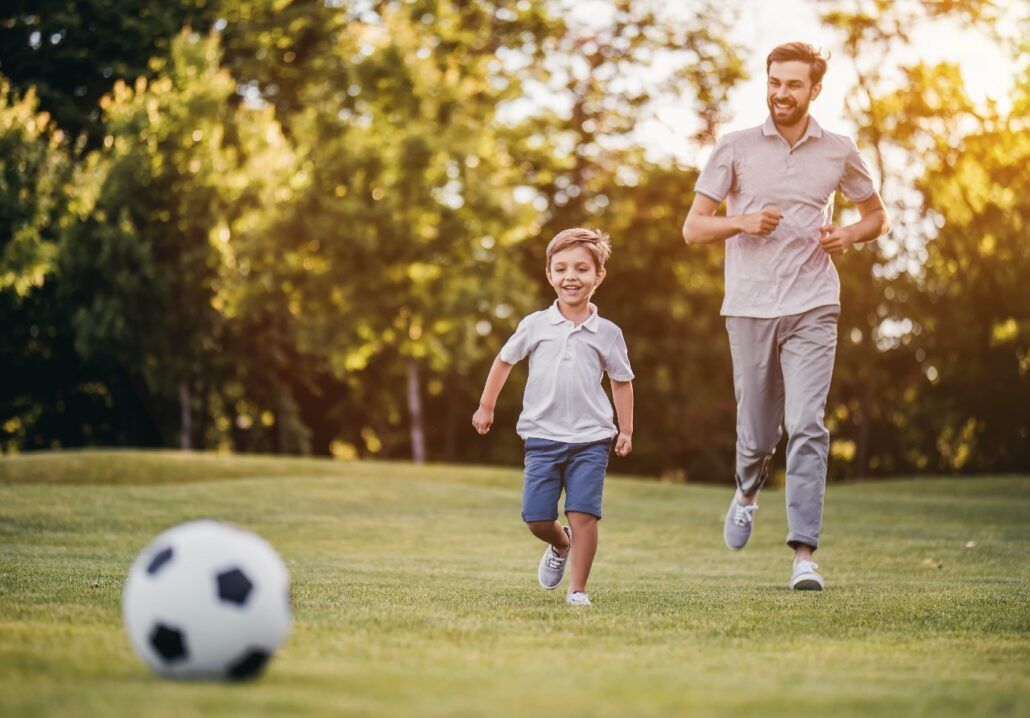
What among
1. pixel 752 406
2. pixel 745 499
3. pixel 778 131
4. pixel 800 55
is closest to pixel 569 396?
pixel 752 406

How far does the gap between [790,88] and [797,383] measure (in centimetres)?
159

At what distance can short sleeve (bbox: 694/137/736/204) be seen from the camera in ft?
24.1

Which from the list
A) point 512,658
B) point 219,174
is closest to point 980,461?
point 219,174

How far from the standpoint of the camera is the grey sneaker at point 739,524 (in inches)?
307

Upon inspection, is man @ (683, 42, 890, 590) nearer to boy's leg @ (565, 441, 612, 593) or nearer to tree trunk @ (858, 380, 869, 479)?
boy's leg @ (565, 441, 612, 593)

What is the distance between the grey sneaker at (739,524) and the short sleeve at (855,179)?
1885 mm

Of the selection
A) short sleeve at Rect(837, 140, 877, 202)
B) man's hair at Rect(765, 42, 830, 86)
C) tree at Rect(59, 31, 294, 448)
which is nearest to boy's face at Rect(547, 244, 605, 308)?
man's hair at Rect(765, 42, 830, 86)

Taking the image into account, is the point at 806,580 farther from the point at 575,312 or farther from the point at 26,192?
the point at 26,192

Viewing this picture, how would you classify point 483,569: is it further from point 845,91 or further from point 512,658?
point 845,91

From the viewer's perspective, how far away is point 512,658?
4348 millimetres

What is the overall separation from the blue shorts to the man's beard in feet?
6.99

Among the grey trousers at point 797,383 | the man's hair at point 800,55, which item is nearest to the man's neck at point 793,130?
the man's hair at point 800,55

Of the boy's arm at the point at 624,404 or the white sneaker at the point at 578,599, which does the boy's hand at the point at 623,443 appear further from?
the white sneaker at the point at 578,599

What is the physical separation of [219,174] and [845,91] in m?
15.4
